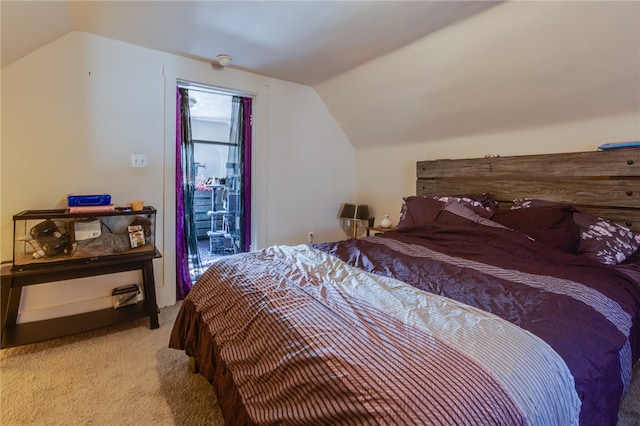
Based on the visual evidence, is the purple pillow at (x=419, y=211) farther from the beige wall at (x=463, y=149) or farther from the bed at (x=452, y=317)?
the beige wall at (x=463, y=149)

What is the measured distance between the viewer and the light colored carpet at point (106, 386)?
147 cm

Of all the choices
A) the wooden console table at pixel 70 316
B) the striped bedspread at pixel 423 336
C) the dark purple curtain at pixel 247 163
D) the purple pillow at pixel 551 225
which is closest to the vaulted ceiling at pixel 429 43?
the dark purple curtain at pixel 247 163

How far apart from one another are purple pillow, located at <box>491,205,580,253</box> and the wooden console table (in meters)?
2.64

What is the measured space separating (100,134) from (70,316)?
1.37m

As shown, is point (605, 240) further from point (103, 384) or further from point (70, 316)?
point (70, 316)

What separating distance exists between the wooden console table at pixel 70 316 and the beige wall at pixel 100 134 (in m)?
0.20

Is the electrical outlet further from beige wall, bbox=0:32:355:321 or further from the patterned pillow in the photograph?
the patterned pillow

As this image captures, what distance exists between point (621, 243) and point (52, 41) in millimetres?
3910

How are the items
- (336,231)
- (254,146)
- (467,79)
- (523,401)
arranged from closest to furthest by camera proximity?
(523,401)
(467,79)
(254,146)
(336,231)

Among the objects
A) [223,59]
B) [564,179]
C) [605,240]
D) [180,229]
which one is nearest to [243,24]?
[223,59]

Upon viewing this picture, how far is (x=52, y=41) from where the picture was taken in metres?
2.17

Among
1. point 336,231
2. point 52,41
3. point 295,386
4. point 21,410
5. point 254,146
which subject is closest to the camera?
point 295,386

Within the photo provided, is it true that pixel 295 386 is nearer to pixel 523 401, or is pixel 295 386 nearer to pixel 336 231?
pixel 523 401

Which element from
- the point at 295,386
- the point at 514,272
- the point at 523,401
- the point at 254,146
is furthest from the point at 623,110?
the point at 254,146
